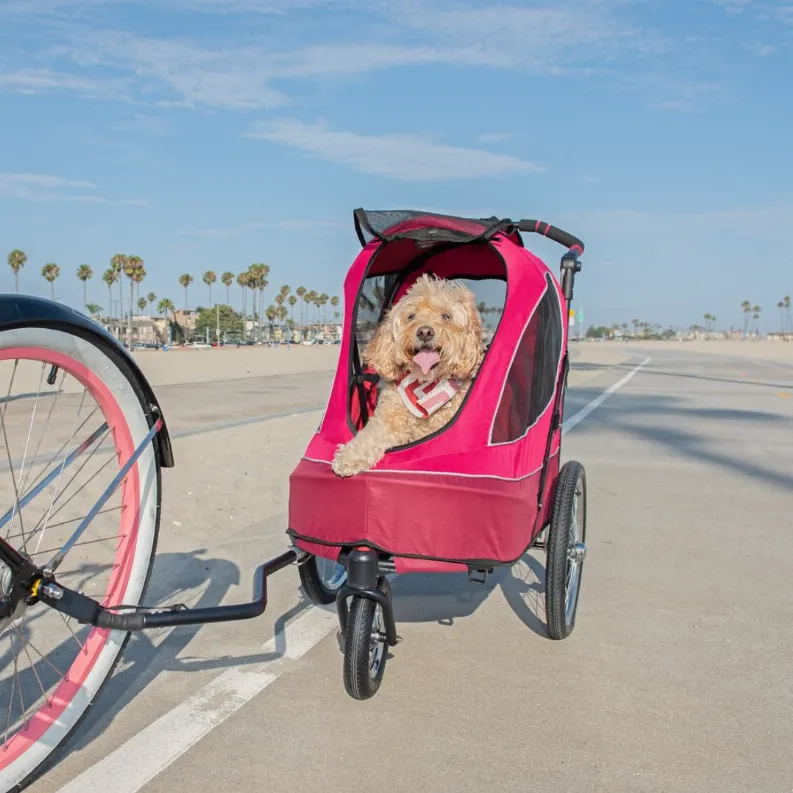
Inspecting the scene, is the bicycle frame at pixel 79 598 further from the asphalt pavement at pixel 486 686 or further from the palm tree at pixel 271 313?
the palm tree at pixel 271 313

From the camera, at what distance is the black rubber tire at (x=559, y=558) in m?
4.55

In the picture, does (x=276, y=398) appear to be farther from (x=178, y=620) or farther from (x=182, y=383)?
(x=178, y=620)

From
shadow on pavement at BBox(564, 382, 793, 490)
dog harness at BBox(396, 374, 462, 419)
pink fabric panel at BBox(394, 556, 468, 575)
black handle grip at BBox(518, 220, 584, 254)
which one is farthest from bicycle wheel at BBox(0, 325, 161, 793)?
shadow on pavement at BBox(564, 382, 793, 490)

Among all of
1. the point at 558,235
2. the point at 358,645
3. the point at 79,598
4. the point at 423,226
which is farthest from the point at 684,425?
the point at 79,598

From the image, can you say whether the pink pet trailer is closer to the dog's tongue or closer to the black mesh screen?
the black mesh screen

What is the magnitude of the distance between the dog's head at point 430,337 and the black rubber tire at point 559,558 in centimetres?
85

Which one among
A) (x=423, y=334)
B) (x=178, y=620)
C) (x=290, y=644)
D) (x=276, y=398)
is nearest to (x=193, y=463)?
(x=290, y=644)

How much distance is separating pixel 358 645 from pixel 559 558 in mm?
1212

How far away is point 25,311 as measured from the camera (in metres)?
3.05

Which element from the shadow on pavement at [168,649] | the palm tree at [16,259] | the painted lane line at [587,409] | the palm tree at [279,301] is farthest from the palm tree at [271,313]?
the shadow on pavement at [168,649]

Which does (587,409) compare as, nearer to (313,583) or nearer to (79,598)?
(313,583)

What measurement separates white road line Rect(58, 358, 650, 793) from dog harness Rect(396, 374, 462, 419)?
51.4 inches

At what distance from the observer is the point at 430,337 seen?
436 cm

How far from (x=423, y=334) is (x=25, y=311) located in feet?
6.10
